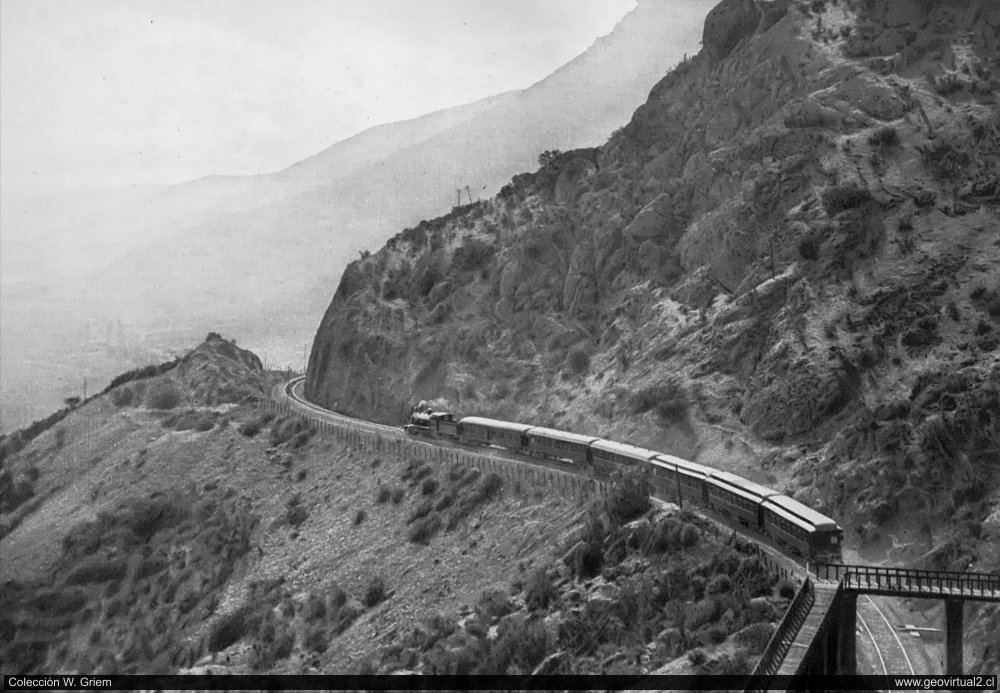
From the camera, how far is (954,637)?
34.3 meters

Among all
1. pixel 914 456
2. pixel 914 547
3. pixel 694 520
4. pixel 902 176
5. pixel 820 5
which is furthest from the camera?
pixel 820 5

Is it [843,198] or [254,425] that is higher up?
[843,198]

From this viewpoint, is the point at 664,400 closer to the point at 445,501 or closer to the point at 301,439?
the point at 445,501

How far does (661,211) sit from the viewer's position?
75000 mm

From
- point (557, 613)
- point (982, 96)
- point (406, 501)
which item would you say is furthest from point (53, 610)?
point (982, 96)

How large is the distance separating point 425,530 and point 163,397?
134 feet

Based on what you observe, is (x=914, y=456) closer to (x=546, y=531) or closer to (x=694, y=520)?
(x=694, y=520)

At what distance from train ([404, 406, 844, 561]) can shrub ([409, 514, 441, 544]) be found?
6844 millimetres

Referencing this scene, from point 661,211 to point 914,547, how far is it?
35.8 m

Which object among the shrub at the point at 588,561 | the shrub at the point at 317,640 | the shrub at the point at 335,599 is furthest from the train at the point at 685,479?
the shrub at the point at 317,640

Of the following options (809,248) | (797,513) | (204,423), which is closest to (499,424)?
(809,248)

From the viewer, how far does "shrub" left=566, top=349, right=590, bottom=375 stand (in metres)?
71.9

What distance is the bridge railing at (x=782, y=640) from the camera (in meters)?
25.2

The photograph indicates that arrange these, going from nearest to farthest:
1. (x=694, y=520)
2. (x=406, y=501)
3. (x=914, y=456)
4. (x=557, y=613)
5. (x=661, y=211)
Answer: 1. (x=557, y=613)
2. (x=694, y=520)
3. (x=914, y=456)
4. (x=406, y=501)
5. (x=661, y=211)
